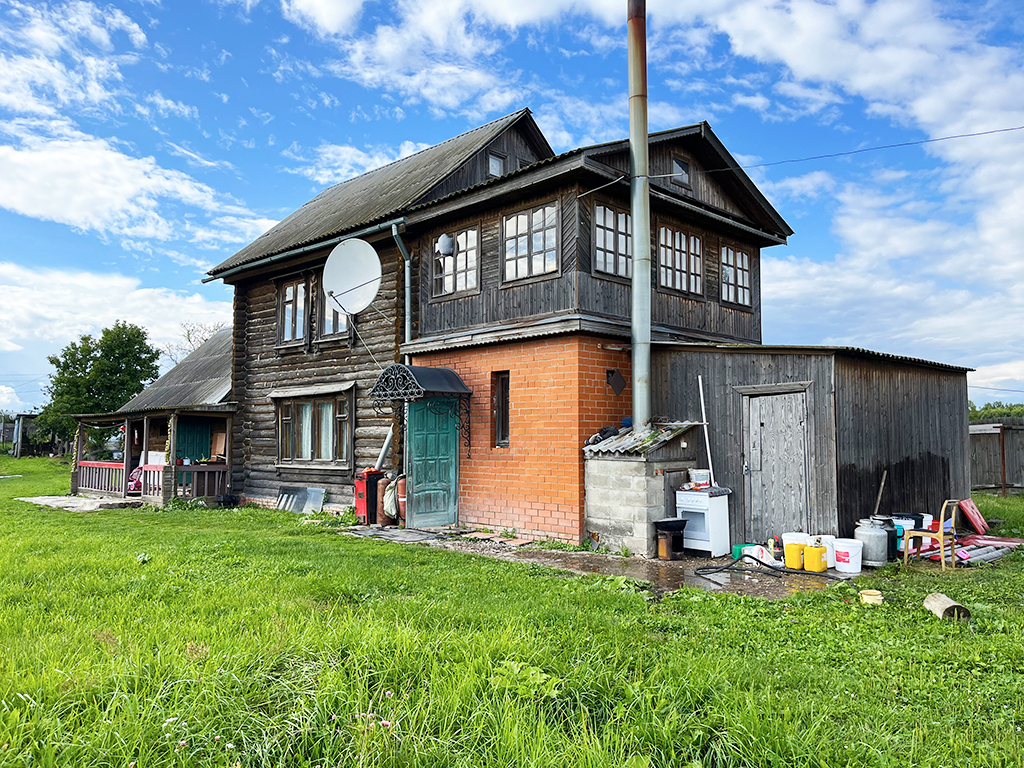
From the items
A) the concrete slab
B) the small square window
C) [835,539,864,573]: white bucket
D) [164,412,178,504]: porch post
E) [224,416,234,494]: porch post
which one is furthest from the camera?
[224,416,234,494]: porch post

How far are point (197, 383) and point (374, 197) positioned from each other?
9.00m

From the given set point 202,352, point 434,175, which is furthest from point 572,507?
point 202,352

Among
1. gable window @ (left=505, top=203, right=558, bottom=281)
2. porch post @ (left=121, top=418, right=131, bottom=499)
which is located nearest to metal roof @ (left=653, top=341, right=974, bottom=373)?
gable window @ (left=505, top=203, right=558, bottom=281)

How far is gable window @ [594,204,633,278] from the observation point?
34.8 feet

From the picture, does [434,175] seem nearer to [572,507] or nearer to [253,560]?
[572,507]

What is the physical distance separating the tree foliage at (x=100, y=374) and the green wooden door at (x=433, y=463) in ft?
88.1

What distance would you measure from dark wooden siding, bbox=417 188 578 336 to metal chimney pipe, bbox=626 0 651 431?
3.19ft

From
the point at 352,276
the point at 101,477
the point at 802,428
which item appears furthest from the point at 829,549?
the point at 101,477

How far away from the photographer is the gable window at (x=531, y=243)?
10.6 metres

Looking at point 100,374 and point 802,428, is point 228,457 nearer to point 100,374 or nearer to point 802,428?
point 802,428

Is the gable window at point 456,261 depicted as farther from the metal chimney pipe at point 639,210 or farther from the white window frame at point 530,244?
the metal chimney pipe at point 639,210

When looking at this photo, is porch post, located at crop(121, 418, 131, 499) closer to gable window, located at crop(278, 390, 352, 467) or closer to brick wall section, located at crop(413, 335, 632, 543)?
gable window, located at crop(278, 390, 352, 467)

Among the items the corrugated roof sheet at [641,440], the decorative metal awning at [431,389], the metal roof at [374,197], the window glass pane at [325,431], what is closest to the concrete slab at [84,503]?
the window glass pane at [325,431]

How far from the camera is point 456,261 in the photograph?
482 inches
